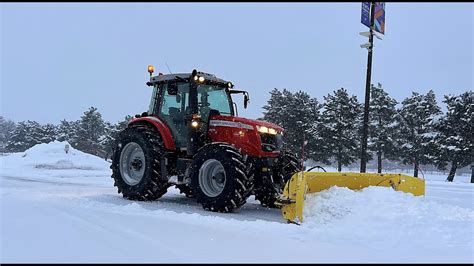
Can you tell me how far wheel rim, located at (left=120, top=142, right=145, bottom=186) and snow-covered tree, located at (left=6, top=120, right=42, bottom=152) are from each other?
60069mm

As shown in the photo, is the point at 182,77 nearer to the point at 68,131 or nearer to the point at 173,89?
the point at 173,89

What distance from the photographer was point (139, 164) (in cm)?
892

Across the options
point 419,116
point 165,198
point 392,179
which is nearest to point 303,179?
point 392,179

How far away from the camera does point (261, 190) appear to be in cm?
776

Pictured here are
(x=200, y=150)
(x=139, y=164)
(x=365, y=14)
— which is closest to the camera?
(x=200, y=150)

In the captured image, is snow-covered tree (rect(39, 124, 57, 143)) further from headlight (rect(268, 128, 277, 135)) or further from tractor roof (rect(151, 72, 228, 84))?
headlight (rect(268, 128, 277, 135))

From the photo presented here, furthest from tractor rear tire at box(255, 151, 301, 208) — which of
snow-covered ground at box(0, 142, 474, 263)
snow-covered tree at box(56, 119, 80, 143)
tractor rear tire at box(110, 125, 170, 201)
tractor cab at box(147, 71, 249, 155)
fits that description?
Result: snow-covered tree at box(56, 119, 80, 143)

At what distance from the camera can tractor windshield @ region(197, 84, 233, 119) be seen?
846cm

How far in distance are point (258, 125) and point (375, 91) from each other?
110ft

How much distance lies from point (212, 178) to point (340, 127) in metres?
30.1

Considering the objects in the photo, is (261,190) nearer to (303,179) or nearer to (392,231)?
(303,179)

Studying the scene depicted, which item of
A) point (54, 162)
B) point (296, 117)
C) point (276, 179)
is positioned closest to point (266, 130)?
point (276, 179)

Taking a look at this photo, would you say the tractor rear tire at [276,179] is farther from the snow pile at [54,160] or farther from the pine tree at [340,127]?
the pine tree at [340,127]

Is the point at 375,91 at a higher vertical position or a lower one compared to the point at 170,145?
higher
